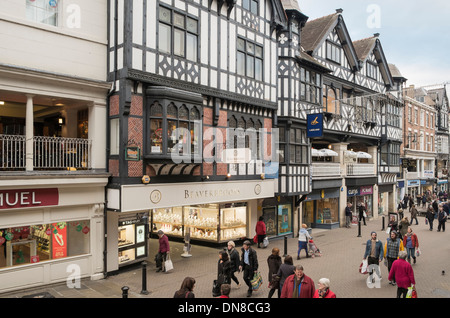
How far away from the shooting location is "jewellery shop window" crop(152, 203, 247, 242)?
55.3 ft

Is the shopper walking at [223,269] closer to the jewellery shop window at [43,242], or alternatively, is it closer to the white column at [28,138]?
the jewellery shop window at [43,242]

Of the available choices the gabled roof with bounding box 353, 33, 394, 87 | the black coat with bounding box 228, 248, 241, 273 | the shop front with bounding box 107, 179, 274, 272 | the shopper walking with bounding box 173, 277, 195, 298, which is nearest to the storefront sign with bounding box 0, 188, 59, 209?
the shop front with bounding box 107, 179, 274, 272

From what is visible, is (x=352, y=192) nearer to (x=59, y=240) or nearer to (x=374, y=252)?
(x=374, y=252)

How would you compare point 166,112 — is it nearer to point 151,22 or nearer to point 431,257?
point 151,22

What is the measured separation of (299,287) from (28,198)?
787 centimetres

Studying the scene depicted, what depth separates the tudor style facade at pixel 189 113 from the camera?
12.0 m

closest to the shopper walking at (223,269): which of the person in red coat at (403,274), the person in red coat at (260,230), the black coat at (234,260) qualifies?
the black coat at (234,260)

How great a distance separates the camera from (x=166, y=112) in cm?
1240

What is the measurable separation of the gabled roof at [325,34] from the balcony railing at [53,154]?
1489cm

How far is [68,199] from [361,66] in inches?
873

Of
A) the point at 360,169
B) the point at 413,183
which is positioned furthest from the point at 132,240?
the point at 413,183

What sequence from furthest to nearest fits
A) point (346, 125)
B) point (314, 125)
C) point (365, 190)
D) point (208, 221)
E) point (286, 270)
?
point (365, 190), point (346, 125), point (314, 125), point (208, 221), point (286, 270)

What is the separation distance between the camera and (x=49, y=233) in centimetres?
1110
